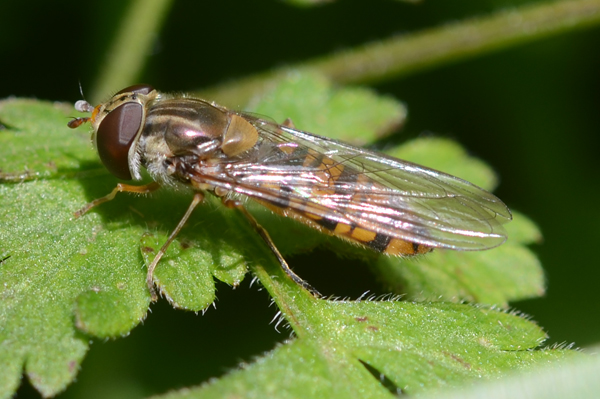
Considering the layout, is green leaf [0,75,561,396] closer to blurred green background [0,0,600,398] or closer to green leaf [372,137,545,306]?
green leaf [372,137,545,306]

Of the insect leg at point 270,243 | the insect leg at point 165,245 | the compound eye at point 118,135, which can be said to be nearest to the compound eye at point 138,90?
the compound eye at point 118,135

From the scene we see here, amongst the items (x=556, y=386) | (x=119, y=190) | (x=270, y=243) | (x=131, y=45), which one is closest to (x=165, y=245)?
(x=119, y=190)

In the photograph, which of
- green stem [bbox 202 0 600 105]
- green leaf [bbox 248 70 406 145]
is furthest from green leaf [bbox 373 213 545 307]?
green stem [bbox 202 0 600 105]

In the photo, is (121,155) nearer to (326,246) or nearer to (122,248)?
(122,248)

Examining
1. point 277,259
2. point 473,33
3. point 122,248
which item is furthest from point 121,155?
point 473,33

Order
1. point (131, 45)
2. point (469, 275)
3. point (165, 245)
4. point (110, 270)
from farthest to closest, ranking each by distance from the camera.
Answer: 1. point (131, 45)
2. point (469, 275)
3. point (165, 245)
4. point (110, 270)

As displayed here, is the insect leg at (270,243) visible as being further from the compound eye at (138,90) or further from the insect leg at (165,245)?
the compound eye at (138,90)

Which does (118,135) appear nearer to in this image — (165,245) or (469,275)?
(165,245)
